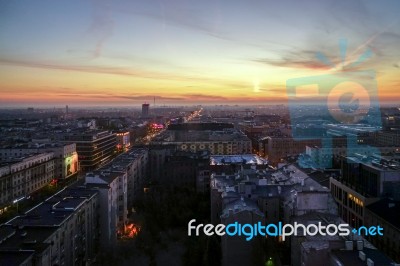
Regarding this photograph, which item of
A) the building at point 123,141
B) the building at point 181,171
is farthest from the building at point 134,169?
the building at point 123,141

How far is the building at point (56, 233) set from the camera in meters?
4.62

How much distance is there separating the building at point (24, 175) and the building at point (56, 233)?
3.93 metres

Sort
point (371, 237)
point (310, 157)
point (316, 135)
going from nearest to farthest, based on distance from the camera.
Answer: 1. point (371, 237)
2. point (310, 157)
3. point (316, 135)

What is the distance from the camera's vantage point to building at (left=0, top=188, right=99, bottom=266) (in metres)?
4.62

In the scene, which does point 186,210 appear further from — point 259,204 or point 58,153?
point 58,153

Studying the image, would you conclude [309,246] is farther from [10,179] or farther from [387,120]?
[387,120]

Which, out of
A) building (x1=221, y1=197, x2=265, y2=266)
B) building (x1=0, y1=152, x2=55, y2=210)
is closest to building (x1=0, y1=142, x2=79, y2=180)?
building (x1=0, y1=152, x2=55, y2=210)

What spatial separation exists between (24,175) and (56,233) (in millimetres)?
6886

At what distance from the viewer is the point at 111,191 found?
7.79m

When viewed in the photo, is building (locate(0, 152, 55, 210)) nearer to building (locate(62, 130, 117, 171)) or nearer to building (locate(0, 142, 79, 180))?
building (locate(0, 142, 79, 180))

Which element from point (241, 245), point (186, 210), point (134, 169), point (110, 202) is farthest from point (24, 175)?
point (241, 245)

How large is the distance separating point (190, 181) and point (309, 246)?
799cm

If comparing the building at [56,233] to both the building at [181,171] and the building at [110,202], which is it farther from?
the building at [181,171]

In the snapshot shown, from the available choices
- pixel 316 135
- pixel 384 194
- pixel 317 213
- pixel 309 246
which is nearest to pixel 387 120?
pixel 316 135
